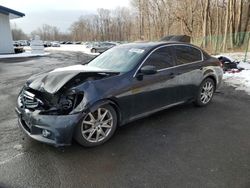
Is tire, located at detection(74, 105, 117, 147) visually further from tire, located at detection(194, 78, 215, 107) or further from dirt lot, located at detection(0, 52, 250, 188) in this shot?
tire, located at detection(194, 78, 215, 107)

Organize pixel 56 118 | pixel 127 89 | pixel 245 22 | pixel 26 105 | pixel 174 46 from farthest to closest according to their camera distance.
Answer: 1. pixel 245 22
2. pixel 174 46
3. pixel 127 89
4. pixel 26 105
5. pixel 56 118

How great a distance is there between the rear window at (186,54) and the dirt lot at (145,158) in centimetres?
123

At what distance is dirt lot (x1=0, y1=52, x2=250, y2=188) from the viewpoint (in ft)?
9.00

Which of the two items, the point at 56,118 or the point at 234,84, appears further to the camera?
the point at 234,84

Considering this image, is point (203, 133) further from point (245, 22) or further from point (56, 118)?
point (245, 22)

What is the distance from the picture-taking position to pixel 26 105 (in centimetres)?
351

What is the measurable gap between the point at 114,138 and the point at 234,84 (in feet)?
18.8

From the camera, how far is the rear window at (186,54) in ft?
15.6

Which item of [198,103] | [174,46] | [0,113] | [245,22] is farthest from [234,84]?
[245,22]

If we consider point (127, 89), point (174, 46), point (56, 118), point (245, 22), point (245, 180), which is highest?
point (245, 22)

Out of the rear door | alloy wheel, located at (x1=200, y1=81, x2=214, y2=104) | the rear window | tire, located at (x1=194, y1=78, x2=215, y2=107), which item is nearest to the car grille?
the rear door

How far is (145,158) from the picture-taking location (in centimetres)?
323

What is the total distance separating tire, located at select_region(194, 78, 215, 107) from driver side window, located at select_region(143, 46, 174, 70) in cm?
119

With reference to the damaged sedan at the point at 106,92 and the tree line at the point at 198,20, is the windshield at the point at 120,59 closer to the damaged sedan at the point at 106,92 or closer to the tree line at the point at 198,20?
the damaged sedan at the point at 106,92
